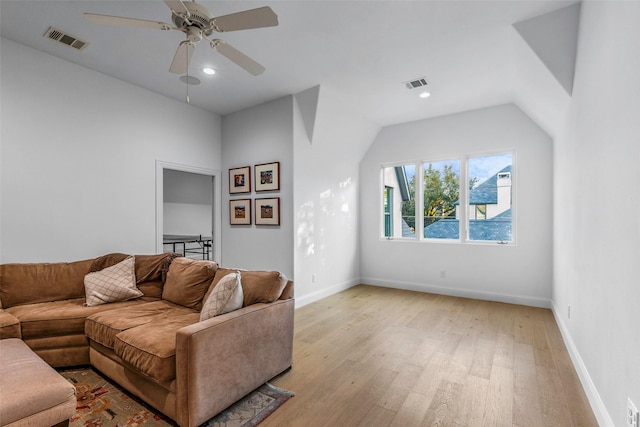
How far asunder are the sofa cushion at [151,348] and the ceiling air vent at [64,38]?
2790mm

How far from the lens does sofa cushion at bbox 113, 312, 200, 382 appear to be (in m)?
1.84

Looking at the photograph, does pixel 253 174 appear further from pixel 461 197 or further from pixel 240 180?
pixel 461 197

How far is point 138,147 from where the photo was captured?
4.00 m

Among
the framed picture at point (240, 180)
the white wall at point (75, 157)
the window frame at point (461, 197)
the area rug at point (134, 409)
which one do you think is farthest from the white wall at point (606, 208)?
the white wall at point (75, 157)

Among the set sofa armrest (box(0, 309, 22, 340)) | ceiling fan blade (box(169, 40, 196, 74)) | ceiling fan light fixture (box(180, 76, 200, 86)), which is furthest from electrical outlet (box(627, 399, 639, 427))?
ceiling fan light fixture (box(180, 76, 200, 86))

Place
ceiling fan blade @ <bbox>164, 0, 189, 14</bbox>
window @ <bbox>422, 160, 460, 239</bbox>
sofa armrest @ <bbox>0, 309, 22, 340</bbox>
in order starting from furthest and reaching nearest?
window @ <bbox>422, 160, 460, 239</bbox> → sofa armrest @ <bbox>0, 309, 22, 340</bbox> → ceiling fan blade @ <bbox>164, 0, 189, 14</bbox>

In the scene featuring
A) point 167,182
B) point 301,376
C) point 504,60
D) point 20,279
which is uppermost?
point 504,60

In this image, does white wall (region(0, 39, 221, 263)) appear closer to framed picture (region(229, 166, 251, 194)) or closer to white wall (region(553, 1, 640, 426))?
framed picture (region(229, 166, 251, 194))

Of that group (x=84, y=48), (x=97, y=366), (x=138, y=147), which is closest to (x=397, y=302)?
(x=97, y=366)

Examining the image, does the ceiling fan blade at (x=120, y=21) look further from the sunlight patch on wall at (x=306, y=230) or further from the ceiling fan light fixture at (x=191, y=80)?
the sunlight patch on wall at (x=306, y=230)

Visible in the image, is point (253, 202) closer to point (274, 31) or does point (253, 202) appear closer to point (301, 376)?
point (274, 31)

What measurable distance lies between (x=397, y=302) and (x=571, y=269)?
2.23 meters

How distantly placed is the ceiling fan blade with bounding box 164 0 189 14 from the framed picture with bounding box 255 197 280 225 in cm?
278

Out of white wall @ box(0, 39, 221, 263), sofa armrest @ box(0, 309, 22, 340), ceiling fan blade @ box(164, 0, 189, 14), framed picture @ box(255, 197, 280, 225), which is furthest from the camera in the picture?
framed picture @ box(255, 197, 280, 225)
